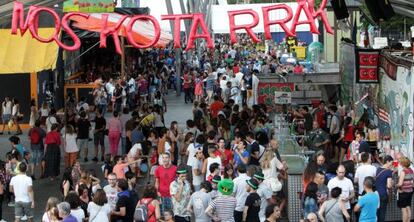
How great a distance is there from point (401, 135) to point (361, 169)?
3.91m

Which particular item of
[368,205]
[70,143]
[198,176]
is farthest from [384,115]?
[368,205]

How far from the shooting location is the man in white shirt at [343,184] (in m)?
14.5

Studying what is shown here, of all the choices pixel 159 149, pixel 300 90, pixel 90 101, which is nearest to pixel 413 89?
pixel 159 149

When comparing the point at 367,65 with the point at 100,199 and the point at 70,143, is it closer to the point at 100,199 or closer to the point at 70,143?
the point at 70,143

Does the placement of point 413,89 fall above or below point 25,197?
above

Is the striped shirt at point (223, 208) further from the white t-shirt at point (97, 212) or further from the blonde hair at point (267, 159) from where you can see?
the blonde hair at point (267, 159)

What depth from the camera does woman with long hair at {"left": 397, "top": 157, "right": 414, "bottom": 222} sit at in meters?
15.6

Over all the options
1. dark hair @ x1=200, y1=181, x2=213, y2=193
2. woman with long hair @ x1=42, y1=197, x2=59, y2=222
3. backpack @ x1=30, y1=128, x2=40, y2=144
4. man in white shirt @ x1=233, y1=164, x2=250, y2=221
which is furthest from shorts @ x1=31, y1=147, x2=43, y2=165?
woman with long hair @ x1=42, y1=197, x2=59, y2=222

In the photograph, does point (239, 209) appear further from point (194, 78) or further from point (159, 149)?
point (194, 78)

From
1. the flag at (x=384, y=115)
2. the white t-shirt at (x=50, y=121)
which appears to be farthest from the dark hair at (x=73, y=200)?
the white t-shirt at (x=50, y=121)

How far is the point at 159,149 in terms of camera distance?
63.5 ft

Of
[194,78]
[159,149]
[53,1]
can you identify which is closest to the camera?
[159,149]

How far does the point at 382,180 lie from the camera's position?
50.6 feet

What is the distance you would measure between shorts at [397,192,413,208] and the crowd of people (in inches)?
0.6
